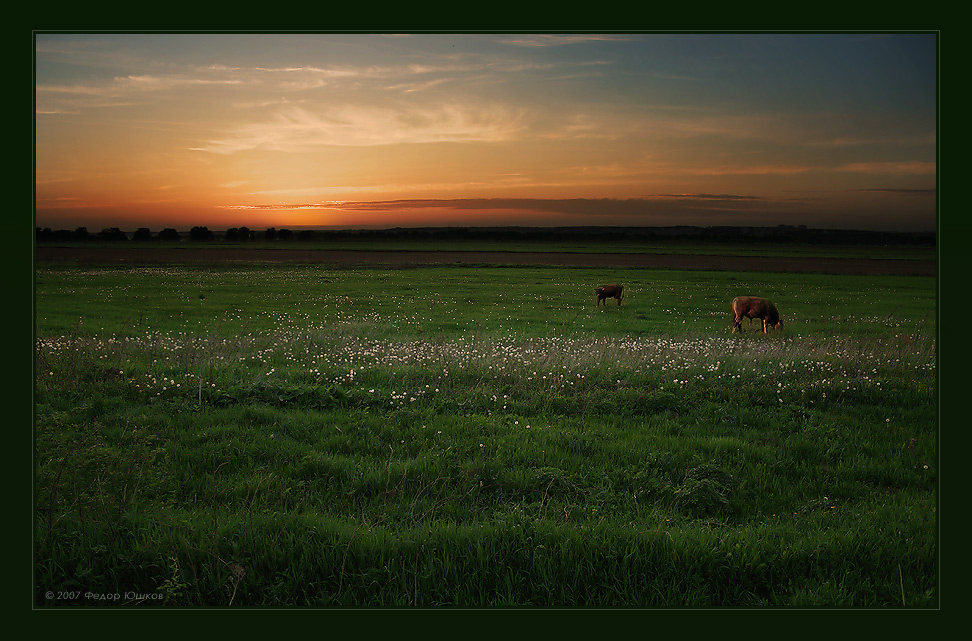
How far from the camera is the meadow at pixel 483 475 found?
183 inches

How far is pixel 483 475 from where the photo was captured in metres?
6.48

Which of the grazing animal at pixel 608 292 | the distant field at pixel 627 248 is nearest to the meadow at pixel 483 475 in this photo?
the distant field at pixel 627 248

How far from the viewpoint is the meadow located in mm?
4652

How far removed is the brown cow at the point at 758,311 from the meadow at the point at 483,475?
249 inches

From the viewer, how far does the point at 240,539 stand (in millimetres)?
4949

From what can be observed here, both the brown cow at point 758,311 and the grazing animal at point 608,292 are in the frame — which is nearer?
the brown cow at point 758,311

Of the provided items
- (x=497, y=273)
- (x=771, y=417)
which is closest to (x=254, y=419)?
(x=771, y=417)

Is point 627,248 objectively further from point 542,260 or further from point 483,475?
point 542,260

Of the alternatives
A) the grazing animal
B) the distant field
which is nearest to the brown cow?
the distant field

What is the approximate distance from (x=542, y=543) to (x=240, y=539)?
295cm

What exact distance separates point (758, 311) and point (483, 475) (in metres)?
19.1

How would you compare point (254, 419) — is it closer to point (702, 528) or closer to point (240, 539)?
point (240, 539)

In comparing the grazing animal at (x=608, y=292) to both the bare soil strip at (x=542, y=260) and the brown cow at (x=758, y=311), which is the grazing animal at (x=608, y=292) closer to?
the brown cow at (x=758, y=311)

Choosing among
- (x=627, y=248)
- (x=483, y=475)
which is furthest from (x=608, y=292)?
(x=483, y=475)
